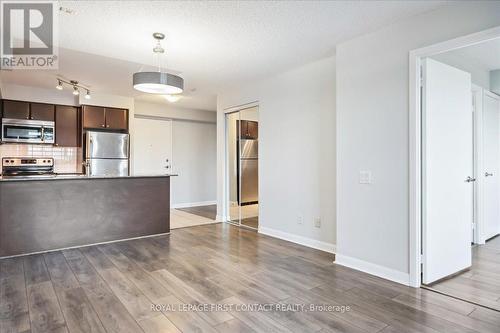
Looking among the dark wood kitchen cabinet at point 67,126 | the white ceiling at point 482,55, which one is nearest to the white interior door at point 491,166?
the white ceiling at point 482,55

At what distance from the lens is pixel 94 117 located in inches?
231

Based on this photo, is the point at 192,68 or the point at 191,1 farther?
the point at 192,68

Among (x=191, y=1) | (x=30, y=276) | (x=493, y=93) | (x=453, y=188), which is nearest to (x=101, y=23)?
(x=191, y=1)

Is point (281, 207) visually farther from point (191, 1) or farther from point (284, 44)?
point (191, 1)

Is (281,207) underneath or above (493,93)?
underneath

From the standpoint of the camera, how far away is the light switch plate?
3123 mm

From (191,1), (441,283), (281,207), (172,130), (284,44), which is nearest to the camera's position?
(191,1)

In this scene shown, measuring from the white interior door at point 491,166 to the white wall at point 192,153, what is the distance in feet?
19.6

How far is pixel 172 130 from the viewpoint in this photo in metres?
7.48

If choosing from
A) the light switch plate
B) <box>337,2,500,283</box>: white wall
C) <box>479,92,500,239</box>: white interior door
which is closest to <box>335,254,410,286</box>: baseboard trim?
<box>337,2,500,283</box>: white wall

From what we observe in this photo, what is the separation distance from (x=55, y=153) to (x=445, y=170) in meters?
6.62

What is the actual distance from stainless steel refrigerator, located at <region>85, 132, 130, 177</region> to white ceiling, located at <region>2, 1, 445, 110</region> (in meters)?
1.43

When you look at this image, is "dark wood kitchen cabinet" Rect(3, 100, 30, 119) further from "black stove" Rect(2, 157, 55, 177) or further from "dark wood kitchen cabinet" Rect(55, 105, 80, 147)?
"black stove" Rect(2, 157, 55, 177)

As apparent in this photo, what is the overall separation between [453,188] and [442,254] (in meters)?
0.69
